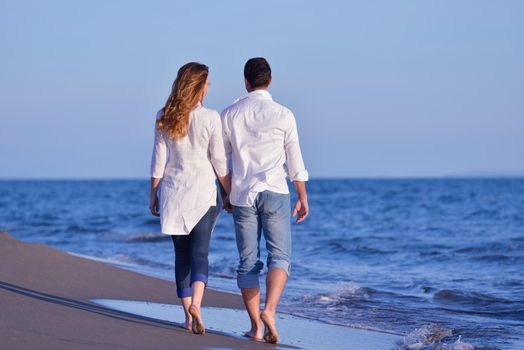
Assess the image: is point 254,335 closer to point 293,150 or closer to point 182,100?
point 293,150

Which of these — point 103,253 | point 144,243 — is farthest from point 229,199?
point 144,243

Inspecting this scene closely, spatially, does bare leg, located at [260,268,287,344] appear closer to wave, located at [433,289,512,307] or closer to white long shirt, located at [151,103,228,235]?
white long shirt, located at [151,103,228,235]

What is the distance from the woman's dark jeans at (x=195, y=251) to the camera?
203 inches

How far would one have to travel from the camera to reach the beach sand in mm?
4605

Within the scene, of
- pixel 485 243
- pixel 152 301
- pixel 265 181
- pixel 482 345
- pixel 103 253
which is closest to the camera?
pixel 265 181

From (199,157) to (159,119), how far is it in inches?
13.9

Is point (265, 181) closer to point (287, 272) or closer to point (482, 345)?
point (287, 272)

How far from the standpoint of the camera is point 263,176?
5.01 m

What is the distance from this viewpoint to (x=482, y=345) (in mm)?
5715

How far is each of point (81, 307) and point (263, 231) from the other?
1.68 meters

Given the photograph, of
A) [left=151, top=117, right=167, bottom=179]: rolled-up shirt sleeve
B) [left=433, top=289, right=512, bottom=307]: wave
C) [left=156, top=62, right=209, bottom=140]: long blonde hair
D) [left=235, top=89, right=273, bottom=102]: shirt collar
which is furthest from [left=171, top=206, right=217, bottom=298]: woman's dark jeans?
[left=433, top=289, right=512, bottom=307]: wave

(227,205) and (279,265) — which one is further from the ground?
(227,205)

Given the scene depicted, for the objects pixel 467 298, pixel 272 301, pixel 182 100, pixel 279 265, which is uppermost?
pixel 182 100

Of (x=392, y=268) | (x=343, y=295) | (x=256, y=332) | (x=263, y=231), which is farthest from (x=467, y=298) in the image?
(x=263, y=231)
